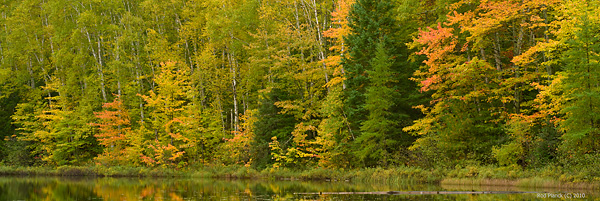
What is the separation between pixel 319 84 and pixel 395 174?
42.1 feet

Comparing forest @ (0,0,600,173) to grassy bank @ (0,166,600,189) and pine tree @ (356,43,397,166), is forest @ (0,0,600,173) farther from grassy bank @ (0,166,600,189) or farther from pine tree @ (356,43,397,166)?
grassy bank @ (0,166,600,189)

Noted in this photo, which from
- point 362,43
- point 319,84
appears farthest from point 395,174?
point 319,84

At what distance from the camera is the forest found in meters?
23.6

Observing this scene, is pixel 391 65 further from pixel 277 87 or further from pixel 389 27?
pixel 277 87

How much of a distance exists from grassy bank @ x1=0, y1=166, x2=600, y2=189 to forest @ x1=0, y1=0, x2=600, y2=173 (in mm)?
780

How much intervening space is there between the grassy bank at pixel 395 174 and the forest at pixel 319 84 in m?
0.78

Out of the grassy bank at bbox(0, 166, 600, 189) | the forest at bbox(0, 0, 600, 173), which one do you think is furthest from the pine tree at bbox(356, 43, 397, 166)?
the grassy bank at bbox(0, 166, 600, 189)

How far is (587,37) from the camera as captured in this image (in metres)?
21.3

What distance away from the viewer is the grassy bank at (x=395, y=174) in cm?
1981

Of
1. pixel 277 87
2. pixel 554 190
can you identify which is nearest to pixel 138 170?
pixel 277 87

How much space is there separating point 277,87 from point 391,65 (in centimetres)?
974

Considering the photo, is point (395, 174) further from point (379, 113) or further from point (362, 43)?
point (362, 43)

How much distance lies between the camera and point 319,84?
126ft

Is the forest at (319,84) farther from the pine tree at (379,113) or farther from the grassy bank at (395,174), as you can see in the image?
the grassy bank at (395,174)
